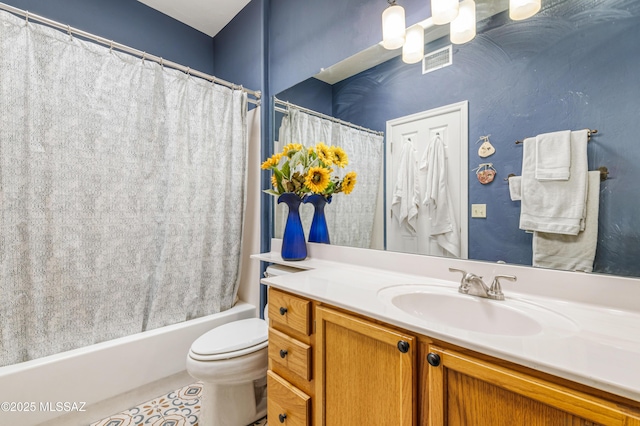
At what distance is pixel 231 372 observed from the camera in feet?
4.05

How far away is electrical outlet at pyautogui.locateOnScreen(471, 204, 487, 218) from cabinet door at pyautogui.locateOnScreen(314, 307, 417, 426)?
24.2 inches

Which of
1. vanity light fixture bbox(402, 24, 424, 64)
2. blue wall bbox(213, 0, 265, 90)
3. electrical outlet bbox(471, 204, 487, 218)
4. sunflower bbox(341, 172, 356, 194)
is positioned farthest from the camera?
blue wall bbox(213, 0, 265, 90)

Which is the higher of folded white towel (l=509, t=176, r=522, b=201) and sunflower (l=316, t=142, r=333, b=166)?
sunflower (l=316, t=142, r=333, b=166)

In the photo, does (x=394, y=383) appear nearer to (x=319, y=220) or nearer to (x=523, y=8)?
(x=319, y=220)

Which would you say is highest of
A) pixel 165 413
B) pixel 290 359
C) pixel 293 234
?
pixel 293 234

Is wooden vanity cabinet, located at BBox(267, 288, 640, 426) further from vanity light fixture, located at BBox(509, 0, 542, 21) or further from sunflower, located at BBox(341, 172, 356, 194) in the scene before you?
vanity light fixture, located at BBox(509, 0, 542, 21)

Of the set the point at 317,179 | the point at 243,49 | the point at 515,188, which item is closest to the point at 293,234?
the point at 317,179

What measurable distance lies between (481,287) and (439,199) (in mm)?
400

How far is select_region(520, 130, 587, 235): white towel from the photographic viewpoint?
86 centimetres

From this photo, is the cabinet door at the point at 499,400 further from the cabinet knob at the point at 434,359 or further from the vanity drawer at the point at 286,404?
the vanity drawer at the point at 286,404

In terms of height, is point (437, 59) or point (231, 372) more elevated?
point (437, 59)

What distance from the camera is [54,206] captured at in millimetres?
1373

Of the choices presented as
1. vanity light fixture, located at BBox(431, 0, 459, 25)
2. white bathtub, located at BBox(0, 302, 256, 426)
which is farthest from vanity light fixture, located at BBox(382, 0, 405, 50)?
white bathtub, located at BBox(0, 302, 256, 426)

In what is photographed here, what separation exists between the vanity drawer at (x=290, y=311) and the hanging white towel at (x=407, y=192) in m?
0.60
